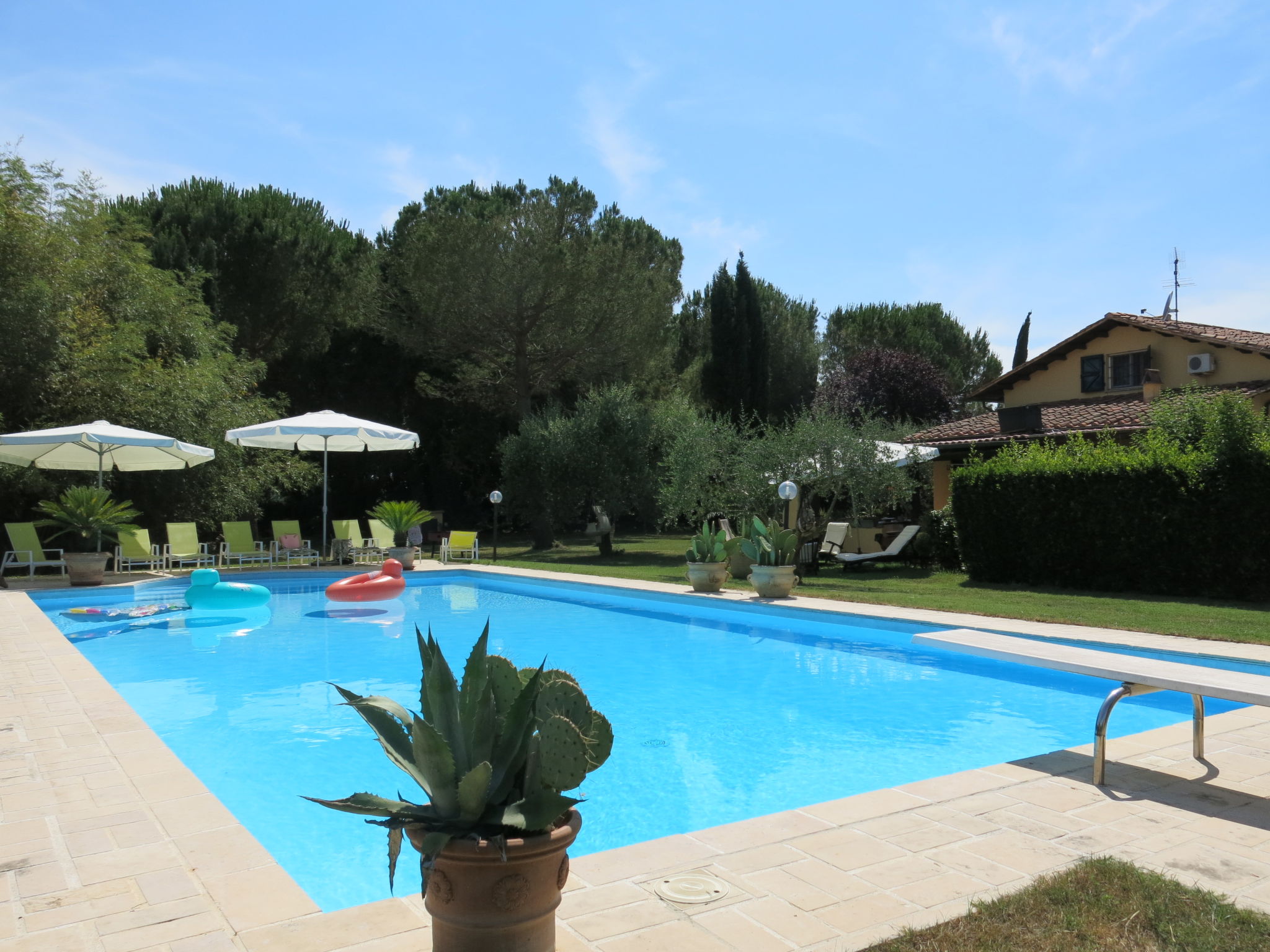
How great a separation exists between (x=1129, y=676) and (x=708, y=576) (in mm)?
8668

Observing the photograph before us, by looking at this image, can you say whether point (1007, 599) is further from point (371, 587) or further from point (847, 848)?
point (847, 848)

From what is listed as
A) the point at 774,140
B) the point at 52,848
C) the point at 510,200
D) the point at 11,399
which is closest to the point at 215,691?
the point at 52,848

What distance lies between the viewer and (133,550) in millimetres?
15516

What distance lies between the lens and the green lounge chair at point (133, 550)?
50.0 ft

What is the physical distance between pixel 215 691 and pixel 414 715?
6.31 metres

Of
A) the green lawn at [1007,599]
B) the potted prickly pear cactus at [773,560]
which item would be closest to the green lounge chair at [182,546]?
the green lawn at [1007,599]

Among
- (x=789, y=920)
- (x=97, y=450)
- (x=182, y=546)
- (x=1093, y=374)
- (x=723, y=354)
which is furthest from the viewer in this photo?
(x=723, y=354)

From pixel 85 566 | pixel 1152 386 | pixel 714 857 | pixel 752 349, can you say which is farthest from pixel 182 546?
pixel 752 349

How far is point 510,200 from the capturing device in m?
29.1

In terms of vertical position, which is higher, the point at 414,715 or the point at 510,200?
the point at 510,200

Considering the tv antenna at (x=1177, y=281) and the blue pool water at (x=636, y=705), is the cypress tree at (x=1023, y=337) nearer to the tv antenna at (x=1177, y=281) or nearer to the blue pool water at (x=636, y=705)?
the tv antenna at (x=1177, y=281)

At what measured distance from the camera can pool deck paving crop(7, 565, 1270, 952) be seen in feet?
8.87

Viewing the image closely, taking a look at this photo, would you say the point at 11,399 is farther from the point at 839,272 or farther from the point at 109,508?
the point at 839,272

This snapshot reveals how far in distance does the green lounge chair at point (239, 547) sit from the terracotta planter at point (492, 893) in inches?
652
